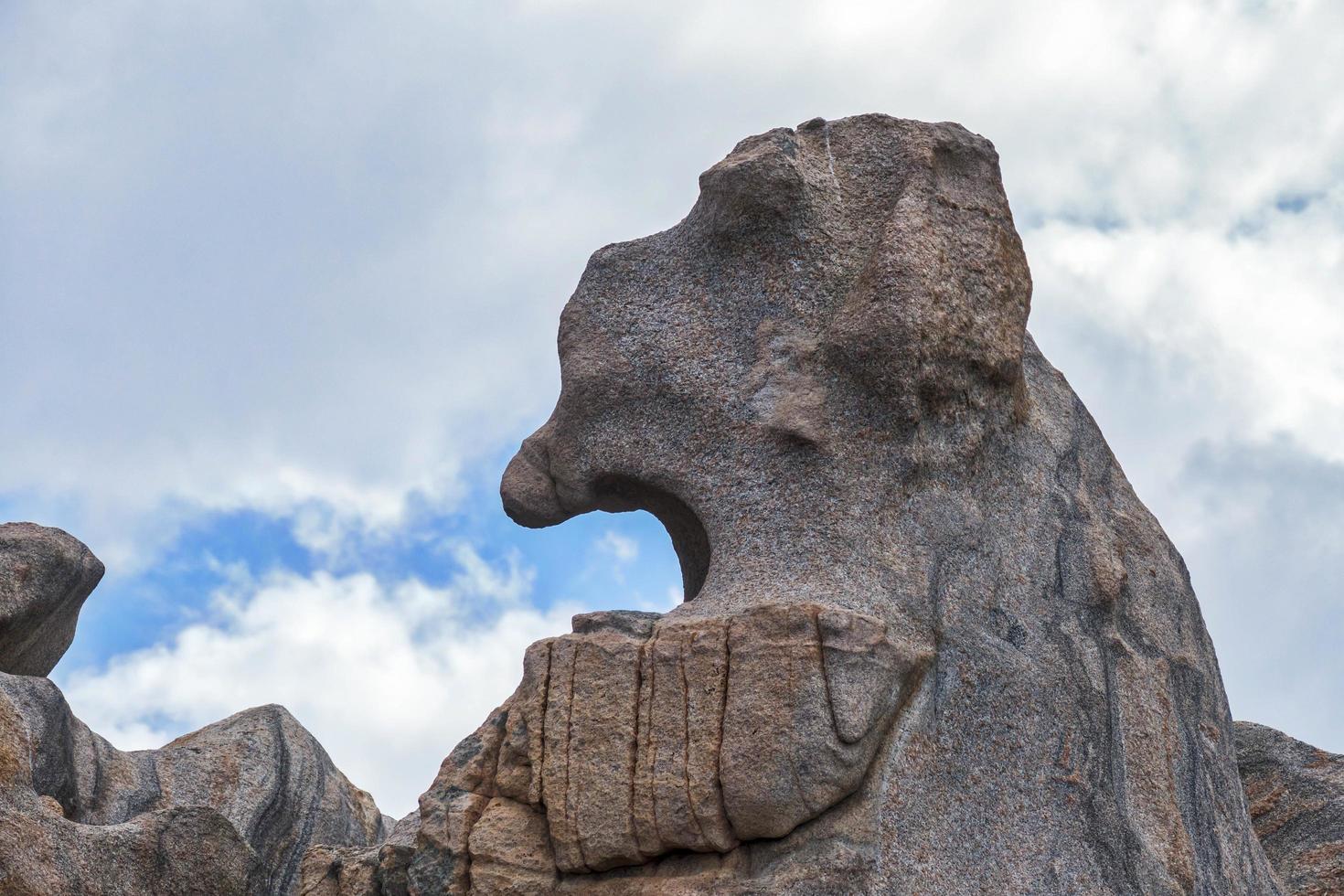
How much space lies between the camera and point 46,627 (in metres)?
9.00

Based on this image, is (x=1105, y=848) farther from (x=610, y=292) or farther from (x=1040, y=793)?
(x=610, y=292)

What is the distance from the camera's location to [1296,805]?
27.9 feet

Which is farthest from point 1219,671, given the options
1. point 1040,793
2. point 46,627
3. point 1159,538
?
point 46,627

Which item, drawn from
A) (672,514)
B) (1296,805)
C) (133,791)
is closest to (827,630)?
(672,514)

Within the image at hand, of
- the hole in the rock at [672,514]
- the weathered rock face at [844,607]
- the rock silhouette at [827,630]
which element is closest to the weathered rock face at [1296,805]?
the rock silhouette at [827,630]

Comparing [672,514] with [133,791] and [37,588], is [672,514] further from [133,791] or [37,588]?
[37,588]

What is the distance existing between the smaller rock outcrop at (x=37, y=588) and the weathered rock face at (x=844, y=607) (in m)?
2.50

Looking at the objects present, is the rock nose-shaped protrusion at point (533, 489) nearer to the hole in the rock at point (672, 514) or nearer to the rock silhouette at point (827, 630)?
the rock silhouette at point (827, 630)

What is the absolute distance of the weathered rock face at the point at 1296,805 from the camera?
8180 mm

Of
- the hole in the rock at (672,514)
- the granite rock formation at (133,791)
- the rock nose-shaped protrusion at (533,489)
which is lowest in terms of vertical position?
the granite rock formation at (133,791)

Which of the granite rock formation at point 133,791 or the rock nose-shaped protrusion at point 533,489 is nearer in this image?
the granite rock formation at point 133,791

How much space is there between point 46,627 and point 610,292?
342cm

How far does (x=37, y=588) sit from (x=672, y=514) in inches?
127

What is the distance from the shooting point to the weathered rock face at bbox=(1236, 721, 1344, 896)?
8180 millimetres
